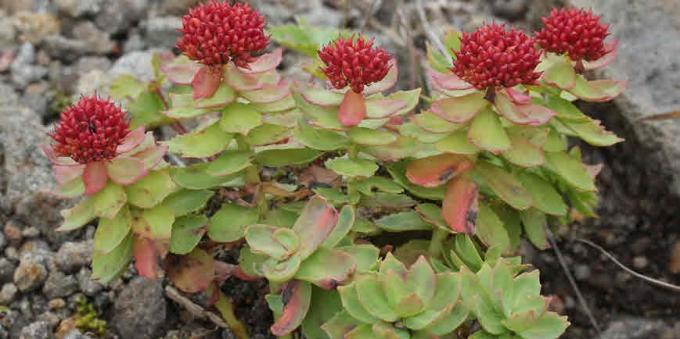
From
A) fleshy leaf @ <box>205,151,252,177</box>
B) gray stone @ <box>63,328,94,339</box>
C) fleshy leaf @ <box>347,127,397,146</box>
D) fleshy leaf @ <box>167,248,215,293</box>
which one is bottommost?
gray stone @ <box>63,328,94,339</box>

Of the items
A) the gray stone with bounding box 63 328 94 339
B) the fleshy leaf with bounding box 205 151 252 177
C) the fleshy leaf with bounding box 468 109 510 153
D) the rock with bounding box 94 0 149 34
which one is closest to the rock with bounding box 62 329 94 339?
the gray stone with bounding box 63 328 94 339

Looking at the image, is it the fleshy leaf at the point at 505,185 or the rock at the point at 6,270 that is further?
the rock at the point at 6,270

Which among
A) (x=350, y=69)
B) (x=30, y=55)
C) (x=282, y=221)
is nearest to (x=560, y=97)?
(x=350, y=69)

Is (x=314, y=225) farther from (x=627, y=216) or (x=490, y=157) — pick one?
(x=627, y=216)

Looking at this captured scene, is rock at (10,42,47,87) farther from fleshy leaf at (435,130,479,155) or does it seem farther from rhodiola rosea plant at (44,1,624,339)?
fleshy leaf at (435,130,479,155)

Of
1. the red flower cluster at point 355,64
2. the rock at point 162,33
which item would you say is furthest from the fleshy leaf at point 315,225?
the rock at point 162,33

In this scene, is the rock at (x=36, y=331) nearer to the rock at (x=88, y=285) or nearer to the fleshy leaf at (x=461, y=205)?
the rock at (x=88, y=285)

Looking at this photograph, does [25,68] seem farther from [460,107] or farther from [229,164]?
[460,107]
